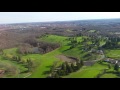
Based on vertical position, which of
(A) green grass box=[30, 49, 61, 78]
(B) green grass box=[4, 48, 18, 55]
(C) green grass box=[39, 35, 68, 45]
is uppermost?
(C) green grass box=[39, 35, 68, 45]

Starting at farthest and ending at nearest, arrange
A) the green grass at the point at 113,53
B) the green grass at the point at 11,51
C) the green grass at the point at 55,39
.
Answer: the green grass at the point at 113,53, the green grass at the point at 55,39, the green grass at the point at 11,51

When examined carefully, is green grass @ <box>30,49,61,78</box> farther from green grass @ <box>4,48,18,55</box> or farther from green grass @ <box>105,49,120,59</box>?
green grass @ <box>105,49,120,59</box>

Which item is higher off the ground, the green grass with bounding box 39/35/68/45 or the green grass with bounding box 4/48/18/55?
the green grass with bounding box 39/35/68/45

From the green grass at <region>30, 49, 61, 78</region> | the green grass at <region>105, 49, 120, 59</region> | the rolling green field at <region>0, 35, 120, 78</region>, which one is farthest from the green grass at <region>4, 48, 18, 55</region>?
the green grass at <region>105, 49, 120, 59</region>

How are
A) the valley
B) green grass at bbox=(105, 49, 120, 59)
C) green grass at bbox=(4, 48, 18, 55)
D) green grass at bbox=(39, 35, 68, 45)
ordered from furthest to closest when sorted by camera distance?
green grass at bbox=(105, 49, 120, 59), green grass at bbox=(39, 35, 68, 45), green grass at bbox=(4, 48, 18, 55), the valley

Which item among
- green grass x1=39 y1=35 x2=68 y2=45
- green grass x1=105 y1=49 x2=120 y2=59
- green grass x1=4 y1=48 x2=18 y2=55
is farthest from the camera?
green grass x1=105 y1=49 x2=120 y2=59

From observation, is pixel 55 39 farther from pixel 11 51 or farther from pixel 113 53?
pixel 113 53

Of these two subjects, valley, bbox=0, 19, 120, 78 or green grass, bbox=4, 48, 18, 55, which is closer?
valley, bbox=0, 19, 120, 78

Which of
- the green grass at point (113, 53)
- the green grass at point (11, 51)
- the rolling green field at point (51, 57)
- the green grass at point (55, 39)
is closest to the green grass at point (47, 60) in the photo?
the rolling green field at point (51, 57)

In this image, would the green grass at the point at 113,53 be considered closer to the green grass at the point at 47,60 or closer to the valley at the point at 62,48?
the valley at the point at 62,48
